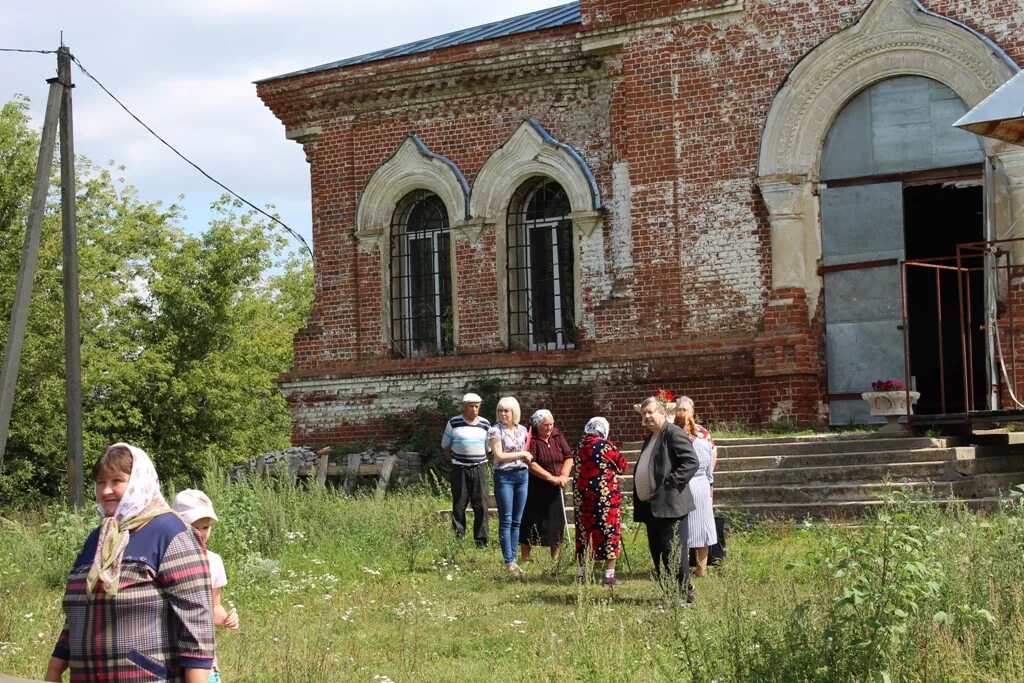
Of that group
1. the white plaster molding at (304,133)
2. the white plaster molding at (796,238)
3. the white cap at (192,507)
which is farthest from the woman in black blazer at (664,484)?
the white plaster molding at (304,133)

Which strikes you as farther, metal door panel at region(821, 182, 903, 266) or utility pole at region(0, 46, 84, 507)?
utility pole at region(0, 46, 84, 507)

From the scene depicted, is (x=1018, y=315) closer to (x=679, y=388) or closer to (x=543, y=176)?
(x=679, y=388)

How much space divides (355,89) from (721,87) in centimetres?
540

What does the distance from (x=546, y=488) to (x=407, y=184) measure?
8.28 m

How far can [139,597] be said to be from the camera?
16.4ft

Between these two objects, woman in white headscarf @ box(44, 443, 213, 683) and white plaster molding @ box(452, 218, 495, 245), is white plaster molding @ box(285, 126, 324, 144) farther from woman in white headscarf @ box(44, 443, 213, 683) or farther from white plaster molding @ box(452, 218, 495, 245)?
woman in white headscarf @ box(44, 443, 213, 683)

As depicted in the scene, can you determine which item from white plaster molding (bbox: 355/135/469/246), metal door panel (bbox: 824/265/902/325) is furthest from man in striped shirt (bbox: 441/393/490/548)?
white plaster molding (bbox: 355/135/469/246)

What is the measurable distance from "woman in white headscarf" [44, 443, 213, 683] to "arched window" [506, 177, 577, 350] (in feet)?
44.2

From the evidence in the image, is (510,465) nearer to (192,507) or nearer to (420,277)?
(192,507)

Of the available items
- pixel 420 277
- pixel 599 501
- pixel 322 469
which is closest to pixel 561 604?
pixel 599 501

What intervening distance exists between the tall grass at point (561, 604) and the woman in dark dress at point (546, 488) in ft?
0.74

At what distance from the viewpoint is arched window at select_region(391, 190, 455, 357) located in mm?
19484

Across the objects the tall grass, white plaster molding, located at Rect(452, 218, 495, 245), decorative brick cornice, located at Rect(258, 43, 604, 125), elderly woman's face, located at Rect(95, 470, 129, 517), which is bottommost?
the tall grass

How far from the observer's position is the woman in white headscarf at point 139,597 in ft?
16.4
